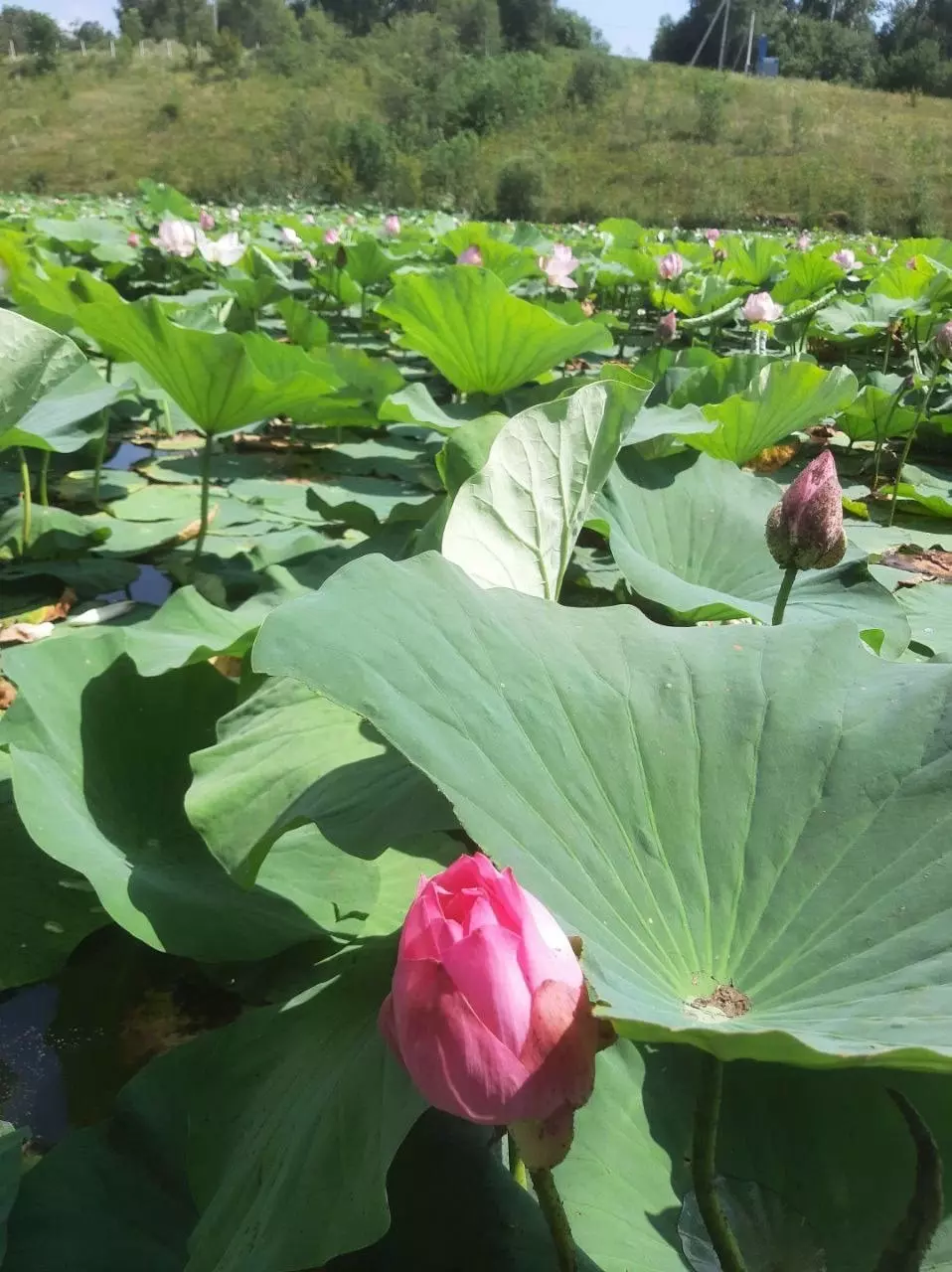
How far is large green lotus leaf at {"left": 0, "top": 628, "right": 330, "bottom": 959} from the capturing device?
771mm

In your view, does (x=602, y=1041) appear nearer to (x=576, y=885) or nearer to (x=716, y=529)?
(x=576, y=885)

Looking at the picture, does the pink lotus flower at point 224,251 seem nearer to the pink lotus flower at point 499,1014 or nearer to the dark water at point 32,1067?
the dark water at point 32,1067

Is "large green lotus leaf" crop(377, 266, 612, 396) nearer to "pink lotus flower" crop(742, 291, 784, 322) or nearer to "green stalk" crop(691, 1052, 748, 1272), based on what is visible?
"pink lotus flower" crop(742, 291, 784, 322)

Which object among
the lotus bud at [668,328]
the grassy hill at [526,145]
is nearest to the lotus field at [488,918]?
the lotus bud at [668,328]

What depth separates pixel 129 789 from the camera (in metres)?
0.96

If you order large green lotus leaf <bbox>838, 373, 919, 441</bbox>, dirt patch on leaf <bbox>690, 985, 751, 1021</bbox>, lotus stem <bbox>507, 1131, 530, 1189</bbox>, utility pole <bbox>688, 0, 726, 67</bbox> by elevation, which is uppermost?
utility pole <bbox>688, 0, 726, 67</bbox>

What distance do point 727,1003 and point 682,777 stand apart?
16 cm

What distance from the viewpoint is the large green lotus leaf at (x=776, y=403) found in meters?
1.74

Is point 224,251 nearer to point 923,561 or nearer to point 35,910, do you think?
point 923,561

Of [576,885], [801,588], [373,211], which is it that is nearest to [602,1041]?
[576,885]

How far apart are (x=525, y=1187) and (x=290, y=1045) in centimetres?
19

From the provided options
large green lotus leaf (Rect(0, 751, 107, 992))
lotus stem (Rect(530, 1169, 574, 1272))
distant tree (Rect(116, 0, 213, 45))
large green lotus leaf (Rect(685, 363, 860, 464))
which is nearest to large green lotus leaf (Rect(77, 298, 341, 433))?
large green lotus leaf (Rect(685, 363, 860, 464))

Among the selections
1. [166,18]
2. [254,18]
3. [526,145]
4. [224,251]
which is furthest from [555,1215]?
[166,18]

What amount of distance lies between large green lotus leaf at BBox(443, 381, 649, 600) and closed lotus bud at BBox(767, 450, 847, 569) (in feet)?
0.63
